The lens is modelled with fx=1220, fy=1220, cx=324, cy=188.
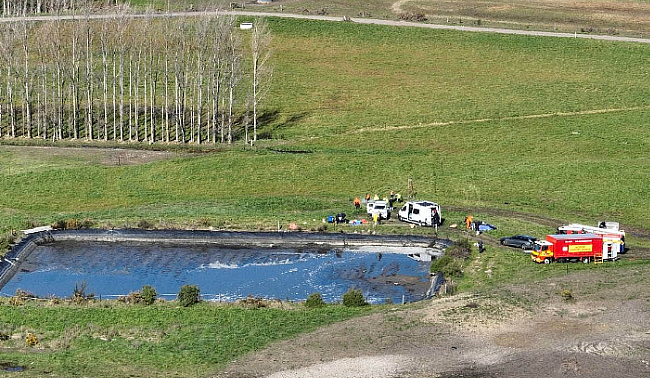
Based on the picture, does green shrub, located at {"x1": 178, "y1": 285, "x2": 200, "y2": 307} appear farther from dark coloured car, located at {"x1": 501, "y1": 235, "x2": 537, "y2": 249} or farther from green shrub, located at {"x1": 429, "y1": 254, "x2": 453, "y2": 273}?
dark coloured car, located at {"x1": 501, "y1": 235, "x2": 537, "y2": 249}

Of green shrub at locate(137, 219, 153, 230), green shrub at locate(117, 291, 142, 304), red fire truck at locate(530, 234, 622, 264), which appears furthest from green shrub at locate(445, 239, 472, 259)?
green shrub at locate(137, 219, 153, 230)

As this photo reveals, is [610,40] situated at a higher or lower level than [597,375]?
higher

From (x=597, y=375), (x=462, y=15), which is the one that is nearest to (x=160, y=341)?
(x=597, y=375)

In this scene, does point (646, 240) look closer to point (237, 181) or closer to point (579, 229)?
point (579, 229)

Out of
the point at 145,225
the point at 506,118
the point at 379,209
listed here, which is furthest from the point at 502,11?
the point at 145,225

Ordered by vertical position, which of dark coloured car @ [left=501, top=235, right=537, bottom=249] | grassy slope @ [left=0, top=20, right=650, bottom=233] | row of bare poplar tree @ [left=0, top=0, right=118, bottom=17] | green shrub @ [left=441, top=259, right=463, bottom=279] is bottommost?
green shrub @ [left=441, top=259, right=463, bottom=279]
